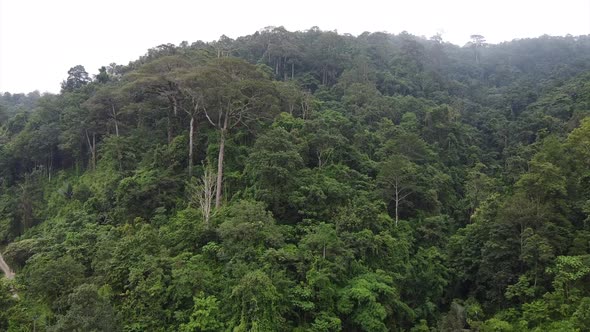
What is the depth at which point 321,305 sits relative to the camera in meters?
16.7

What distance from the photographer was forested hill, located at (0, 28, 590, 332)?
644 inches

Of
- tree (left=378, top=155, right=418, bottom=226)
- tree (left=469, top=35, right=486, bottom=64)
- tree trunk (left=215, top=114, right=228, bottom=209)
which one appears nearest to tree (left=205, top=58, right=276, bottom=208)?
tree trunk (left=215, top=114, right=228, bottom=209)

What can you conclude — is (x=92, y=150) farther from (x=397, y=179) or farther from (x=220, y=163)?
(x=397, y=179)

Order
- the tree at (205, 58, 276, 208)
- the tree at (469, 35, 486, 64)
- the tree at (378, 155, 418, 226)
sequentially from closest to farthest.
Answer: the tree at (205, 58, 276, 208), the tree at (378, 155, 418, 226), the tree at (469, 35, 486, 64)

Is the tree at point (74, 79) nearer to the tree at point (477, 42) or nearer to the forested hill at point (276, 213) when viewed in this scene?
the forested hill at point (276, 213)

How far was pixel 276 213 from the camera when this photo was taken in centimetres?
2150

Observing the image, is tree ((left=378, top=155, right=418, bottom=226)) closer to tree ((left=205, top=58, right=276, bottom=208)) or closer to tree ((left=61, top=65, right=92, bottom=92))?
tree ((left=205, top=58, right=276, bottom=208))

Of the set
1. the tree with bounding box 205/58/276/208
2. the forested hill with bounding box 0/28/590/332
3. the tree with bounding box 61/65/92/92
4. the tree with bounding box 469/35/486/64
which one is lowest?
the forested hill with bounding box 0/28/590/332

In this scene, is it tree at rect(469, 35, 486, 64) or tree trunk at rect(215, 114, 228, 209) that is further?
tree at rect(469, 35, 486, 64)

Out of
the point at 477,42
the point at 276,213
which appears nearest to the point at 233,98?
the point at 276,213

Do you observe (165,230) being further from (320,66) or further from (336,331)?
(320,66)

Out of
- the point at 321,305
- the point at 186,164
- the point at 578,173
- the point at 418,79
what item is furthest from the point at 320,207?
the point at 418,79

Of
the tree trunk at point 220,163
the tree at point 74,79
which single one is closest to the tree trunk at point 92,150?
the tree trunk at point 220,163

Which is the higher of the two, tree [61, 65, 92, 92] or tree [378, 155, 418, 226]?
tree [61, 65, 92, 92]
